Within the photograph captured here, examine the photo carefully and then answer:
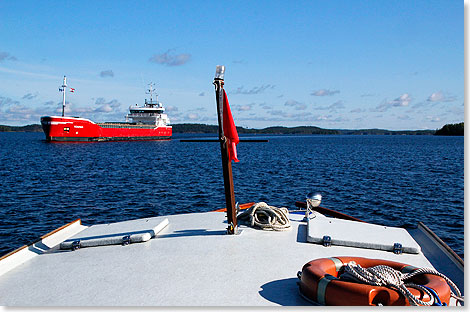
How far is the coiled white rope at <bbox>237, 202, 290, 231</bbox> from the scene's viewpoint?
22.6ft

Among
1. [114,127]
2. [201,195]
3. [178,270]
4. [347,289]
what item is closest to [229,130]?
[178,270]

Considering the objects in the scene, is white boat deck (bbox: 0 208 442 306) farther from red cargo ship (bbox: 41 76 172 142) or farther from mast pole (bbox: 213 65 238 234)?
red cargo ship (bbox: 41 76 172 142)

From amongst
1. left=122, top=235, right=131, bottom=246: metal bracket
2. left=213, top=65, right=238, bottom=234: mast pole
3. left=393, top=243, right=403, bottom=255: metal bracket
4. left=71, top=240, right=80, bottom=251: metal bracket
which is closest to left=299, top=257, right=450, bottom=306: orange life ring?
left=393, top=243, right=403, bottom=255: metal bracket

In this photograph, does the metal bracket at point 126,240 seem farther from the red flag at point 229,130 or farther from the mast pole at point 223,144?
the red flag at point 229,130

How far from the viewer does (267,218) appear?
7.11 meters

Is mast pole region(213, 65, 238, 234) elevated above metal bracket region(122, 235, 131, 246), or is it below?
above

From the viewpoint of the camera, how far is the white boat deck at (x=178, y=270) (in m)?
4.35

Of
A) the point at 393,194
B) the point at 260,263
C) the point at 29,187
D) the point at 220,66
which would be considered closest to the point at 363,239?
the point at 260,263

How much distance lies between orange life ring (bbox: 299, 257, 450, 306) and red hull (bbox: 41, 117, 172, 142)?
7486 centimetres

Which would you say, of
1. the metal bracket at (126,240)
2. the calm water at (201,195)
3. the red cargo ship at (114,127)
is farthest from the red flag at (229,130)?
the red cargo ship at (114,127)

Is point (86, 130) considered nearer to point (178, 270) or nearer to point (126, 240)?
point (126, 240)

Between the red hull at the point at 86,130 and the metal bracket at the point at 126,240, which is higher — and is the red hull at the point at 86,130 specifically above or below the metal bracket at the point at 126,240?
above

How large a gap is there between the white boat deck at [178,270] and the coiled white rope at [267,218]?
0.12m

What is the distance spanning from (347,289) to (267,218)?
3.48 meters
